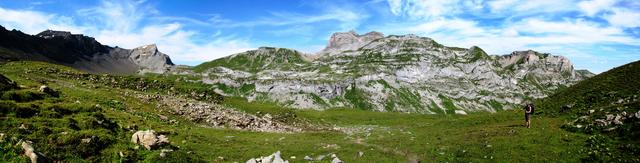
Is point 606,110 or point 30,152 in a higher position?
point 606,110

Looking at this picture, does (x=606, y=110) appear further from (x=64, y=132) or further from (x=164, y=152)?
(x=64, y=132)

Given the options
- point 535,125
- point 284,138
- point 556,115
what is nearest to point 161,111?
point 284,138

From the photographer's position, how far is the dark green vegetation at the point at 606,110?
1267 inches

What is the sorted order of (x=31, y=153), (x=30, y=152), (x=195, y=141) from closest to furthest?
1. (x=31, y=153)
2. (x=30, y=152)
3. (x=195, y=141)

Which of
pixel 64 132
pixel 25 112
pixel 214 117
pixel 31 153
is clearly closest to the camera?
pixel 31 153

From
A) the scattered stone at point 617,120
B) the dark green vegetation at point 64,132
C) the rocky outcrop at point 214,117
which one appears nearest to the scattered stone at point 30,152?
the dark green vegetation at point 64,132

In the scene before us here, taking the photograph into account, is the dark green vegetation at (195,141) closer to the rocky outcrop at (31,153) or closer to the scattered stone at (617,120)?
the rocky outcrop at (31,153)

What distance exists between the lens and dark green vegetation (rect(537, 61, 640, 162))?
32.2 meters

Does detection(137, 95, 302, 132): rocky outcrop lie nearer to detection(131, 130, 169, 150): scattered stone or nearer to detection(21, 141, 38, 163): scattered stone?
detection(131, 130, 169, 150): scattered stone

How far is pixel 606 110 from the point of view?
43375 mm

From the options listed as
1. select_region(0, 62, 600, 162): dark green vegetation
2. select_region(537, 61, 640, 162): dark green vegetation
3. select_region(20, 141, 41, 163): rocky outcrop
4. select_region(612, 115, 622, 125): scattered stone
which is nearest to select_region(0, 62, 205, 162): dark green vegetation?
select_region(0, 62, 600, 162): dark green vegetation

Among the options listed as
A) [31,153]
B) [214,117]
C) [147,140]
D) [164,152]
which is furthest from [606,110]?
[214,117]

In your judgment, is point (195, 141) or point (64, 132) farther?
point (195, 141)

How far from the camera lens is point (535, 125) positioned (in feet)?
159
